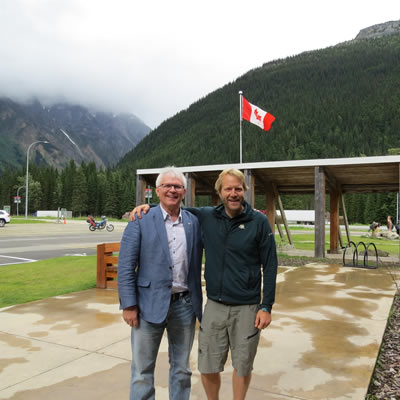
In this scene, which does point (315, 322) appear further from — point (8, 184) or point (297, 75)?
point (297, 75)

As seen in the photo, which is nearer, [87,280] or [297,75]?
[87,280]

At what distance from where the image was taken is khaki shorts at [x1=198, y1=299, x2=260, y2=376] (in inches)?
106

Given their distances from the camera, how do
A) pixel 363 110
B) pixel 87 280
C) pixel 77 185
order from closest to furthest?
pixel 87 280 → pixel 77 185 → pixel 363 110

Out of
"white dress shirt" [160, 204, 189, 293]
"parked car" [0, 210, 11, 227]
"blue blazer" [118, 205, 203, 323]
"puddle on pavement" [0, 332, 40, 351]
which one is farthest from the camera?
"parked car" [0, 210, 11, 227]

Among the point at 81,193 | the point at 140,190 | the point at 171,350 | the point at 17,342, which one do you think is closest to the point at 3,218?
the point at 140,190

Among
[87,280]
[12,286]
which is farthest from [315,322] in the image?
[12,286]

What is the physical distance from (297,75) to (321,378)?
19712cm

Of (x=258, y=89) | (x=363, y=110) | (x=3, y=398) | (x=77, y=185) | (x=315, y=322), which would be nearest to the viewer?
(x=3, y=398)

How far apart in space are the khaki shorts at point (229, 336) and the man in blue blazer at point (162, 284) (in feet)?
0.39

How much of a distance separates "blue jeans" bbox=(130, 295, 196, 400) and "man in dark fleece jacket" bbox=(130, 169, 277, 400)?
0.13 meters

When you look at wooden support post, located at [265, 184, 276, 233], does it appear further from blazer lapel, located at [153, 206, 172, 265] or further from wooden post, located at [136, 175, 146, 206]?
blazer lapel, located at [153, 206, 172, 265]

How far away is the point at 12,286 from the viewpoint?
7934 millimetres

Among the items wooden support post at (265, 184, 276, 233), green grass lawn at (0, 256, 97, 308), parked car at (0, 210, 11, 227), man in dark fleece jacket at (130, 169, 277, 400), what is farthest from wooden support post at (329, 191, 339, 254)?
parked car at (0, 210, 11, 227)

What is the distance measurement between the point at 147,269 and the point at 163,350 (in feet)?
6.80
